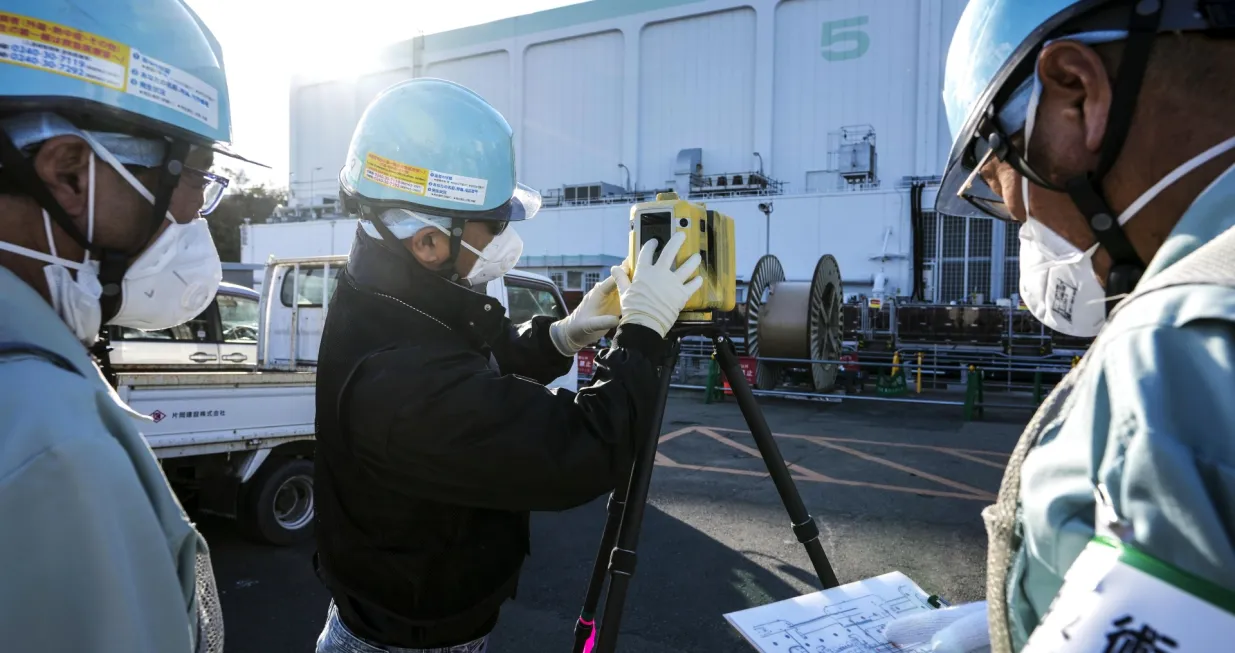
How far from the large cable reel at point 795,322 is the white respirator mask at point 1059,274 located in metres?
9.60

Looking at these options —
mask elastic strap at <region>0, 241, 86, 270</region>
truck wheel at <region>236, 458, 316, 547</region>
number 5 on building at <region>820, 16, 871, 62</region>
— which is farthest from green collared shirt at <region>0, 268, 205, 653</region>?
number 5 on building at <region>820, 16, 871, 62</region>

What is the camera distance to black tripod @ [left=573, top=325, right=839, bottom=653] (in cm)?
217

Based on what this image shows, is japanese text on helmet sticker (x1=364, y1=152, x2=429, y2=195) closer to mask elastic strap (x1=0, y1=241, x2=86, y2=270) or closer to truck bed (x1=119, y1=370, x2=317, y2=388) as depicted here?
mask elastic strap (x1=0, y1=241, x2=86, y2=270)

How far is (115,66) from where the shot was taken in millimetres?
1168

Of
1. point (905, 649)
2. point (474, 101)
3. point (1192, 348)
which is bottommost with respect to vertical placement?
point (905, 649)

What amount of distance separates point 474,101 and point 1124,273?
1.63 metres

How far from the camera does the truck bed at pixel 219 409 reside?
167 inches

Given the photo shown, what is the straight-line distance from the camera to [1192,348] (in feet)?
2.11

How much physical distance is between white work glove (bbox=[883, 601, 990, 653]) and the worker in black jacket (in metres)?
0.70

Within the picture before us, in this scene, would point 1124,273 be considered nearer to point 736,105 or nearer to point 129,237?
point 129,237

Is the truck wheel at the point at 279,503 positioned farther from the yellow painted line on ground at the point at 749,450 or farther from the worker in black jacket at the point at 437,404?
the yellow painted line on ground at the point at 749,450

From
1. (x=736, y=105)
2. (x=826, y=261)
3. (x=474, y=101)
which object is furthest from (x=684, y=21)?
Result: (x=474, y=101)

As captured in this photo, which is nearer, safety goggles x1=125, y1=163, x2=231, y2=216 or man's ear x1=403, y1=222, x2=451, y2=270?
safety goggles x1=125, y1=163, x2=231, y2=216

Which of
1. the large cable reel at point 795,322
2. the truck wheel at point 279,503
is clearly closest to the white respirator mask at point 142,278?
the truck wheel at point 279,503
